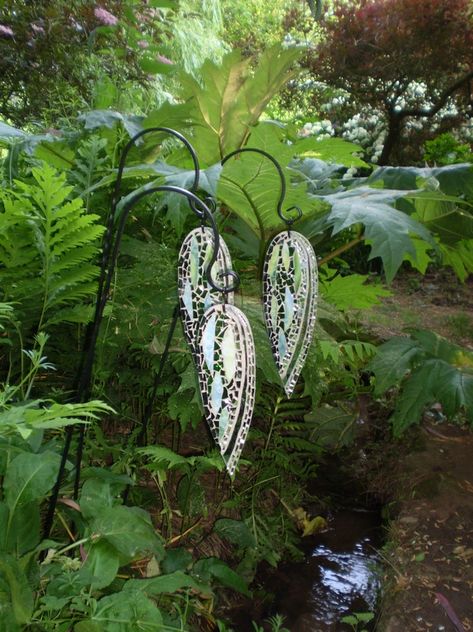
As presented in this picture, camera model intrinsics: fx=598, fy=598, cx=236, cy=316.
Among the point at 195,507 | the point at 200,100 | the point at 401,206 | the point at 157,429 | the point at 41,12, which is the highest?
the point at 41,12

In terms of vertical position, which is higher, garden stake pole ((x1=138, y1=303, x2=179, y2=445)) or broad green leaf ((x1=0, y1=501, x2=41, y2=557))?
garden stake pole ((x1=138, y1=303, x2=179, y2=445))

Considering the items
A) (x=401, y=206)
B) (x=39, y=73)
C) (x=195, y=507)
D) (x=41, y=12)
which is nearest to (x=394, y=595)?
(x=195, y=507)

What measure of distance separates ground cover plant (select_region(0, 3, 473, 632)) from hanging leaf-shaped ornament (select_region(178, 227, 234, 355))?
0.65 ft

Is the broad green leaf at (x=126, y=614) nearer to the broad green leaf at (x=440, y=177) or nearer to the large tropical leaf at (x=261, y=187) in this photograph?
the large tropical leaf at (x=261, y=187)

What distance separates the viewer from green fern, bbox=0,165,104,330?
1091mm

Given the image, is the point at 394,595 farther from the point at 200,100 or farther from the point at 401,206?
the point at 200,100

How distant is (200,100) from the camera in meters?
1.40

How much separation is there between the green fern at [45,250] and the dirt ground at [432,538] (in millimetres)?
1177

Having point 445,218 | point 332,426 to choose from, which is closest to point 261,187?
point 445,218

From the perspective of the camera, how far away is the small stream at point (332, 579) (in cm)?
168

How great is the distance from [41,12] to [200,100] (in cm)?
354

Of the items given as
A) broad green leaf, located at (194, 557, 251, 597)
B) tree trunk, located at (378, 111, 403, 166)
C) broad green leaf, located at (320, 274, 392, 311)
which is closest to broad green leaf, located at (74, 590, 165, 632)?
broad green leaf, located at (194, 557, 251, 597)

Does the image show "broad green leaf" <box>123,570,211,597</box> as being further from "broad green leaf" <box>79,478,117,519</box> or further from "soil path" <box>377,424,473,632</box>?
"soil path" <box>377,424,473,632</box>

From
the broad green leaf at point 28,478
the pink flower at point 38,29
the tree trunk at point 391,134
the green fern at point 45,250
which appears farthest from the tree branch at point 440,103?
A: the broad green leaf at point 28,478
